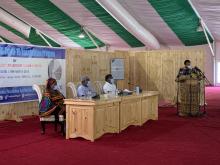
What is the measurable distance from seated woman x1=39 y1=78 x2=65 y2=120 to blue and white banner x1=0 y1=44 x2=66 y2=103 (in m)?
1.58

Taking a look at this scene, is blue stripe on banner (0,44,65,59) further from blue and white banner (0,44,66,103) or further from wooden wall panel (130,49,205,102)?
wooden wall panel (130,49,205,102)

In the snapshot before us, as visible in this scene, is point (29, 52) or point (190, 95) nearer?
point (29, 52)

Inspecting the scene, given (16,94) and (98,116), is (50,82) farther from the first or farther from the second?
(16,94)

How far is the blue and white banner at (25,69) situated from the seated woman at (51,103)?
158cm

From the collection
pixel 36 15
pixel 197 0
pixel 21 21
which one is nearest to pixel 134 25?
pixel 197 0

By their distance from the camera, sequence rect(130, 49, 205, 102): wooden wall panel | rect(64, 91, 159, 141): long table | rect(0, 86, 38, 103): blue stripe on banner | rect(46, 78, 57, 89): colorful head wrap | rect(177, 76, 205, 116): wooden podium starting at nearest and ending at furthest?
rect(64, 91, 159, 141): long table → rect(46, 78, 57, 89): colorful head wrap → rect(0, 86, 38, 103): blue stripe on banner → rect(177, 76, 205, 116): wooden podium → rect(130, 49, 205, 102): wooden wall panel

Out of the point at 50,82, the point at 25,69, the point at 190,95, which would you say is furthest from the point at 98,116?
the point at 190,95

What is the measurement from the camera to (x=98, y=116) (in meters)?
5.90

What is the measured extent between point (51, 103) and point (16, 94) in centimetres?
184

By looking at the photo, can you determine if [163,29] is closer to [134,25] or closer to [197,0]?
[134,25]

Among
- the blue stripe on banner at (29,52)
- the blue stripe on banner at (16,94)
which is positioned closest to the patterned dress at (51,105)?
the blue stripe on banner at (16,94)

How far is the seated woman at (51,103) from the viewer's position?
6.38 meters

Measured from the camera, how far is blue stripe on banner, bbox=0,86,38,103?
7.70 meters

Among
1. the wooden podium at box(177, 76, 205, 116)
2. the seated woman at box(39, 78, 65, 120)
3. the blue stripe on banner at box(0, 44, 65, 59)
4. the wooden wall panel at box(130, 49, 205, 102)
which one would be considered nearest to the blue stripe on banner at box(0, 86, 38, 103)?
the blue stripe on banner at box(0, 44, 65, 59)
